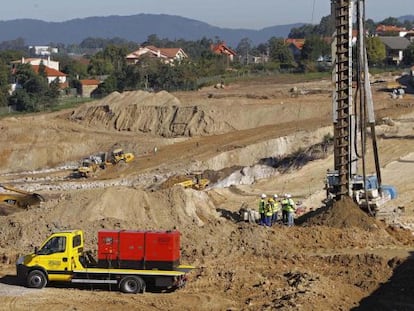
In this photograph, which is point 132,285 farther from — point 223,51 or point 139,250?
point 223,51

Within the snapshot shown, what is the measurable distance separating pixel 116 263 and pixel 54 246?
1.59 m

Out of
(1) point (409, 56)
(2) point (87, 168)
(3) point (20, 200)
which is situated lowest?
(2) point (87, 168)

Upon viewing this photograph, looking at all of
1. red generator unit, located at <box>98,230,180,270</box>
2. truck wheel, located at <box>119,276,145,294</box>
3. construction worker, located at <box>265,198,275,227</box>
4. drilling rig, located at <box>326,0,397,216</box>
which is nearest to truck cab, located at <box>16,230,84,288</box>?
red generator unit, located at <box>98,230,180,270</box>

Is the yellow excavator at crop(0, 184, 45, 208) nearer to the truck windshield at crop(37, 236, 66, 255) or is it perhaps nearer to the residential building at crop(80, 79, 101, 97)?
the truck windshield at crop(37, 236, 66, 255)

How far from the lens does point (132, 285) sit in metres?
20.8

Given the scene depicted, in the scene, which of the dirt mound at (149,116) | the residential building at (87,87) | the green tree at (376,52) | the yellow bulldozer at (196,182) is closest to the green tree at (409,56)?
the green tree at (376,52)

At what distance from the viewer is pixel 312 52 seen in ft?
326

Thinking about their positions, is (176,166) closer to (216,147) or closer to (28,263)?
(216,147)

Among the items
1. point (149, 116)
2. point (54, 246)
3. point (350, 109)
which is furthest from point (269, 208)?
point (149, 116)

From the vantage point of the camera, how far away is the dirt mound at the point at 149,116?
176 ft

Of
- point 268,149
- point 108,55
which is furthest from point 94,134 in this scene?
point 108,55

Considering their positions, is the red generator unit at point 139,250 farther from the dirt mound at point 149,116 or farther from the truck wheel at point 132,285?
the dirt mound at point 149,116

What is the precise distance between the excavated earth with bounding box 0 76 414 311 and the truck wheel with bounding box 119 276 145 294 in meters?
0.24

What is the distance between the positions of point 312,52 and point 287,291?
267 feet
